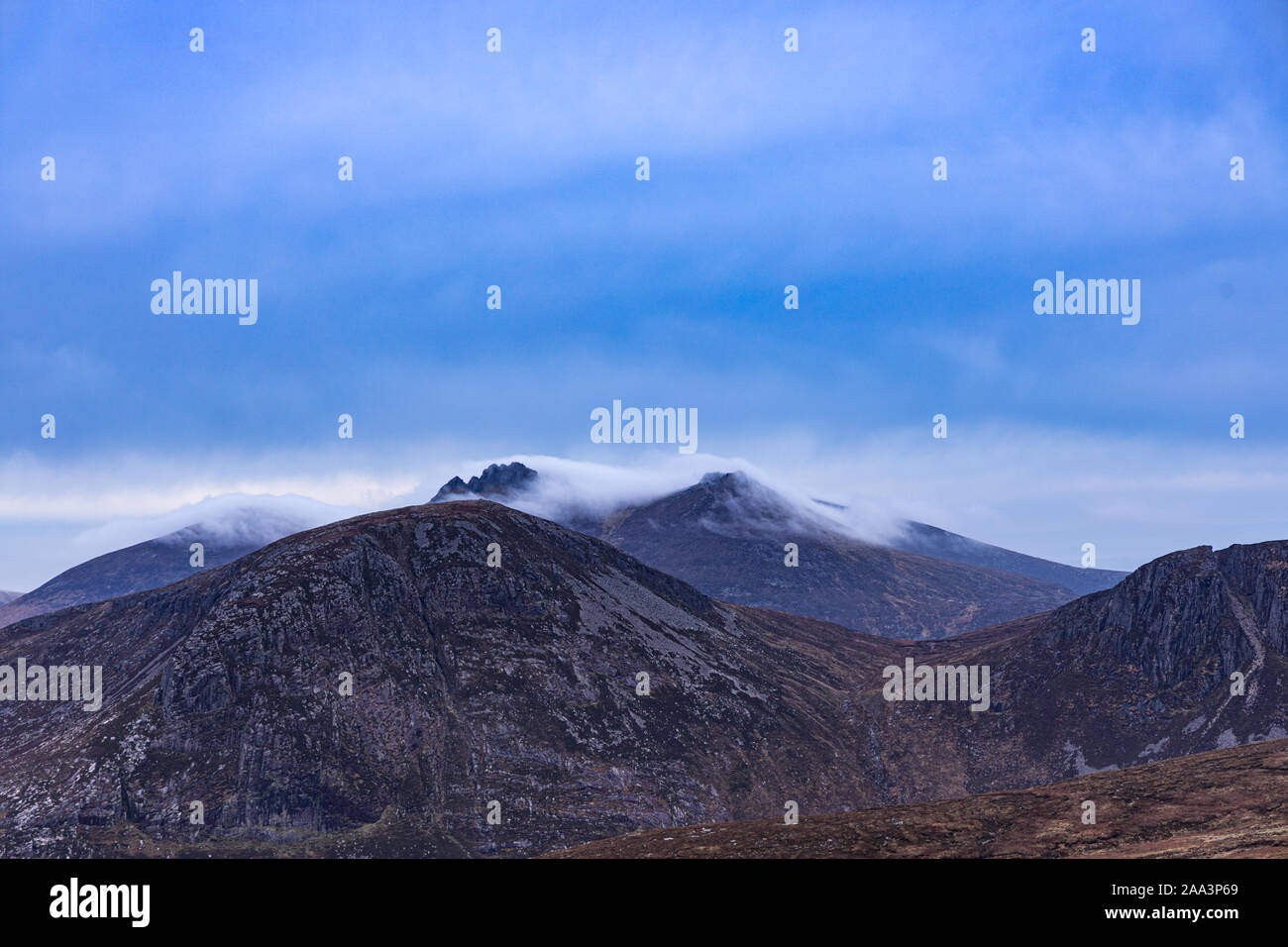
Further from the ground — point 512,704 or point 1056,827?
point 1056,827

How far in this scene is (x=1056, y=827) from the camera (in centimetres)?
6119

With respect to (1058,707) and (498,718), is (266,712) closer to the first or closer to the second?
(498,718)

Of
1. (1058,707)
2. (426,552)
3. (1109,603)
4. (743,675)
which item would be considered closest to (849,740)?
(743,675)

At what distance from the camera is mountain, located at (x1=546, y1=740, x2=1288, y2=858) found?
56.2m

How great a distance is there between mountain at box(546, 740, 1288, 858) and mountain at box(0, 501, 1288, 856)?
2220 inches

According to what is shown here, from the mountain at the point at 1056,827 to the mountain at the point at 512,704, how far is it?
5638 cm

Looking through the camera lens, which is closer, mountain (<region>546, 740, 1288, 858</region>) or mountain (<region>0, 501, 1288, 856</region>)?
mountain (<region>546, 740, 1288, 858</region>)

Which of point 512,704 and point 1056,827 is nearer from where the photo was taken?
point 1056,827

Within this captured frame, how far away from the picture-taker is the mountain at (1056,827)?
56.2m

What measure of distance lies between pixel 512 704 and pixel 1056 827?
9312cm

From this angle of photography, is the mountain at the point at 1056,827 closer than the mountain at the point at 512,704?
Yes
